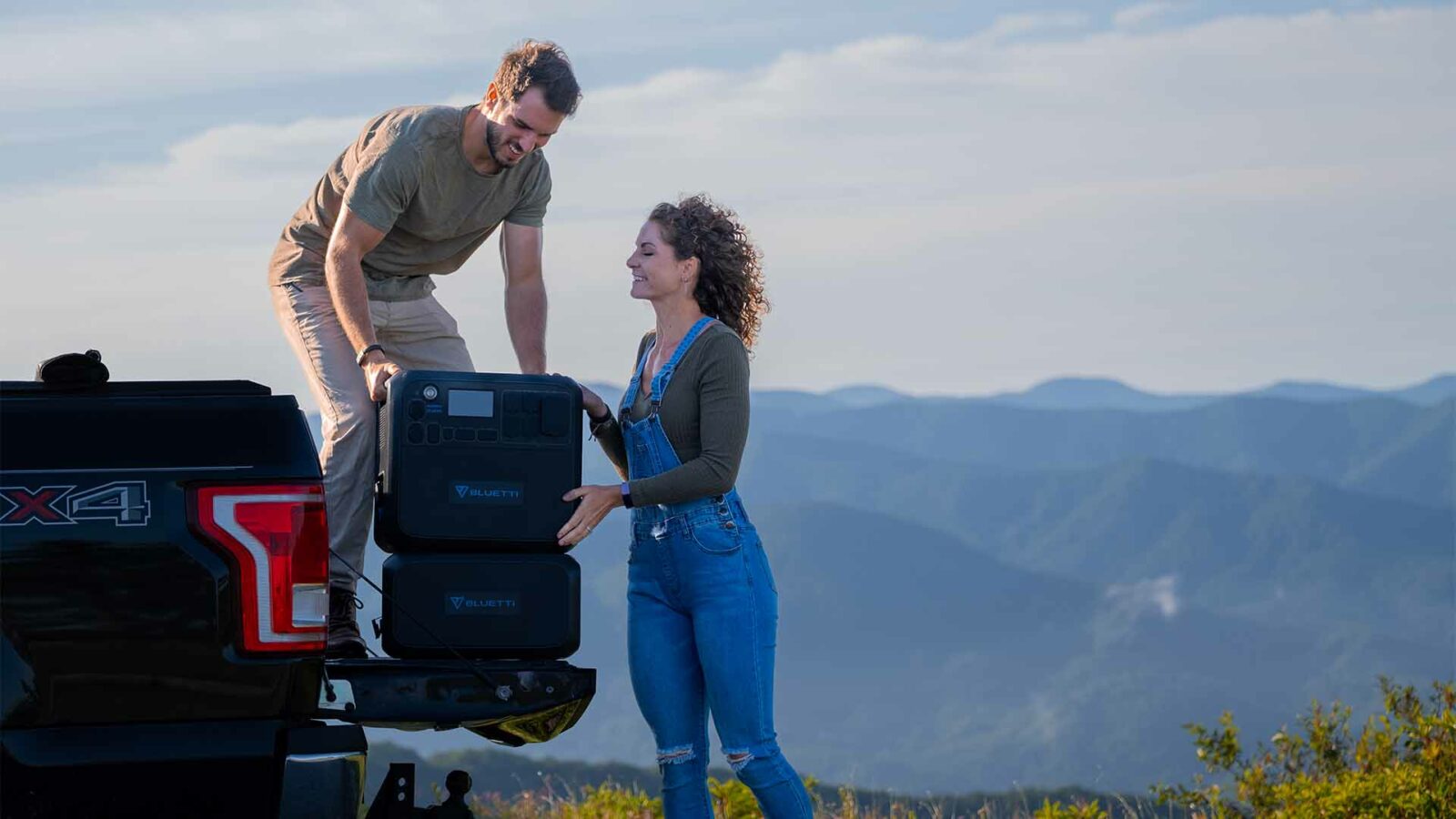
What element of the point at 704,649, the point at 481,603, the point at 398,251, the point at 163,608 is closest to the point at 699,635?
the point at 704,649

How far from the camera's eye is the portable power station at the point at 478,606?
445 cm

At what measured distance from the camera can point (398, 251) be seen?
225 inches

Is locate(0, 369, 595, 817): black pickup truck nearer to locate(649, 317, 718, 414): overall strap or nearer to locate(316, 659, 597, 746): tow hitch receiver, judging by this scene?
locate(316, 659, 597, 746): tow hitch receiver

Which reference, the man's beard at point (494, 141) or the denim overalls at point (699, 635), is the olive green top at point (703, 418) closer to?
the denim overalls at point (699, 635)

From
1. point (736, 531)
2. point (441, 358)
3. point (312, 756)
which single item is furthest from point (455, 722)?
point (441, 358)

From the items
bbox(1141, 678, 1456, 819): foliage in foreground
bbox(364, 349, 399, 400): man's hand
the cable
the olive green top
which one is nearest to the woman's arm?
the olive green top

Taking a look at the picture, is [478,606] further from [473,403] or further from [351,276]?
[351,276]

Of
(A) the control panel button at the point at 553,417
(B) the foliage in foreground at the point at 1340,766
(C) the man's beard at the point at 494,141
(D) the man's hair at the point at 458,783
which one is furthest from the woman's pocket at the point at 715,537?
(B) the foliage in foreground at the point at 1340,766

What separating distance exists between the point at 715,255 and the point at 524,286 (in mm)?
1069

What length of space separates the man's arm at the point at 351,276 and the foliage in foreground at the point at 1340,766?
3.49 meters

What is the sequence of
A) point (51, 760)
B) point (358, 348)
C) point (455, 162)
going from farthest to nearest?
point (455, 162) < point (358, 348) < point (51, 760)

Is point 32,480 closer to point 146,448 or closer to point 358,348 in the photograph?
point 146,448

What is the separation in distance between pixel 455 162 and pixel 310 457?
1.89 metres

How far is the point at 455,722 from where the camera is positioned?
4.32 m
